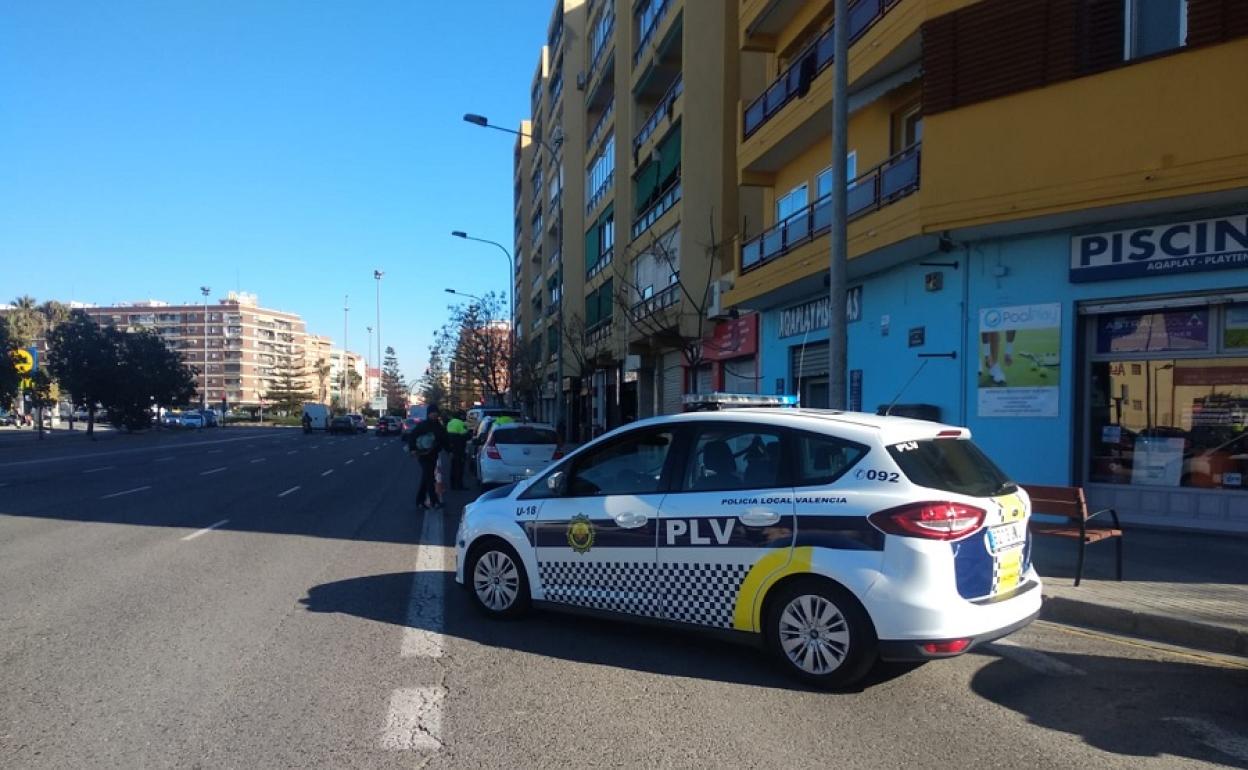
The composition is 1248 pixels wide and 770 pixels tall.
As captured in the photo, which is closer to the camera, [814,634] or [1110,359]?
[814,634]

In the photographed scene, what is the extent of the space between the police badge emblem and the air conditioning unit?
15550mm

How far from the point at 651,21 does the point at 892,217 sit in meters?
17.8

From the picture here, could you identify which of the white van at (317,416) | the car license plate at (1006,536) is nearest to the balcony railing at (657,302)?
the car license plate at (1006,536)

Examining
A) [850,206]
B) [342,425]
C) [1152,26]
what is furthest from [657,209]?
[342,425]

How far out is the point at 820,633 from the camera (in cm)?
512

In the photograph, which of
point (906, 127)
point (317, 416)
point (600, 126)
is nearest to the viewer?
point (906, 127)

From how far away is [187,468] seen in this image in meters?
24.1

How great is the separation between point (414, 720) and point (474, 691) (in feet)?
1.78

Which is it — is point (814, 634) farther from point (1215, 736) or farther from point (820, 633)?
point (1215, 736)

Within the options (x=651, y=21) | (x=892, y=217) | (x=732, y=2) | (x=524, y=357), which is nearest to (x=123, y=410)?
(x=524, y=357)

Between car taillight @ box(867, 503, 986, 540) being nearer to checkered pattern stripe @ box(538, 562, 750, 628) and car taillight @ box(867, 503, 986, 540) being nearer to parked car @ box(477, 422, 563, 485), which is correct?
checkered pattern stripe @ box(538, 562, 750, 628)

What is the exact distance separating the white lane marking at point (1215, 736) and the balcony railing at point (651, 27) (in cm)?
2456

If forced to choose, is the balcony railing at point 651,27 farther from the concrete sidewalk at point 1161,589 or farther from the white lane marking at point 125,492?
the concrete sidewalk at point 1161,589

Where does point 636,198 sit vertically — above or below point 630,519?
above
